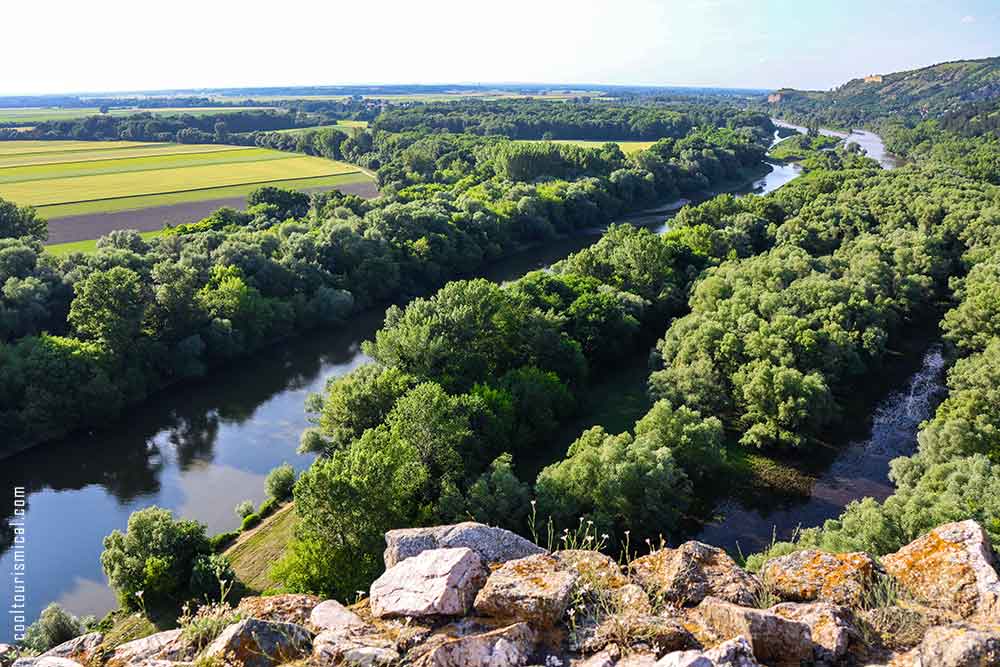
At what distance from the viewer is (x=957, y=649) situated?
7602 millimetres

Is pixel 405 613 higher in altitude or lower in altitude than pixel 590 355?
higher

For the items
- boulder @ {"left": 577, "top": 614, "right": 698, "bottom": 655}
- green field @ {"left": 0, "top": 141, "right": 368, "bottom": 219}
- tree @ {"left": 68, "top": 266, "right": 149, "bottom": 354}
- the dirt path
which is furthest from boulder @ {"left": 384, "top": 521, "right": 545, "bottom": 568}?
green field @ {"left": 0, "top": 141, "right": 368, "bottom": 219}

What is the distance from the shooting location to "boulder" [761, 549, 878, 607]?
33.0 feet

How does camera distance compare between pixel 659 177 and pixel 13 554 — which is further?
pixel 659 177

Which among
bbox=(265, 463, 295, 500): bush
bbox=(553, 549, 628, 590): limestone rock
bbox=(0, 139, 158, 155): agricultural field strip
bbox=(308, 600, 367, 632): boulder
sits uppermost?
bbox=(0, 139, 158, 155): agricultural field strip

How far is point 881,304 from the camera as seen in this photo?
5022cm

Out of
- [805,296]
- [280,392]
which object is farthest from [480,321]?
[805,296]

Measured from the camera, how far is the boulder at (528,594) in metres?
8.91

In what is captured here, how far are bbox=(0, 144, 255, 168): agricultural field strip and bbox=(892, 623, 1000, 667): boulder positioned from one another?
152565 millimetres

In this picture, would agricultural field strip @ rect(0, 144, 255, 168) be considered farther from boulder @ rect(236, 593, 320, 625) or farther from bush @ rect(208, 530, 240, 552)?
boulder @ rect(236, 593, 320, 625)

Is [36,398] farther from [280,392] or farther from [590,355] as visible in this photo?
[590,355]

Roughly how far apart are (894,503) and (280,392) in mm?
41945

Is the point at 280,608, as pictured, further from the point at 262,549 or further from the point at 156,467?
the point at 156,467

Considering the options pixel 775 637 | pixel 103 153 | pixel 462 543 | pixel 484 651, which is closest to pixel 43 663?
pixel 484 651
